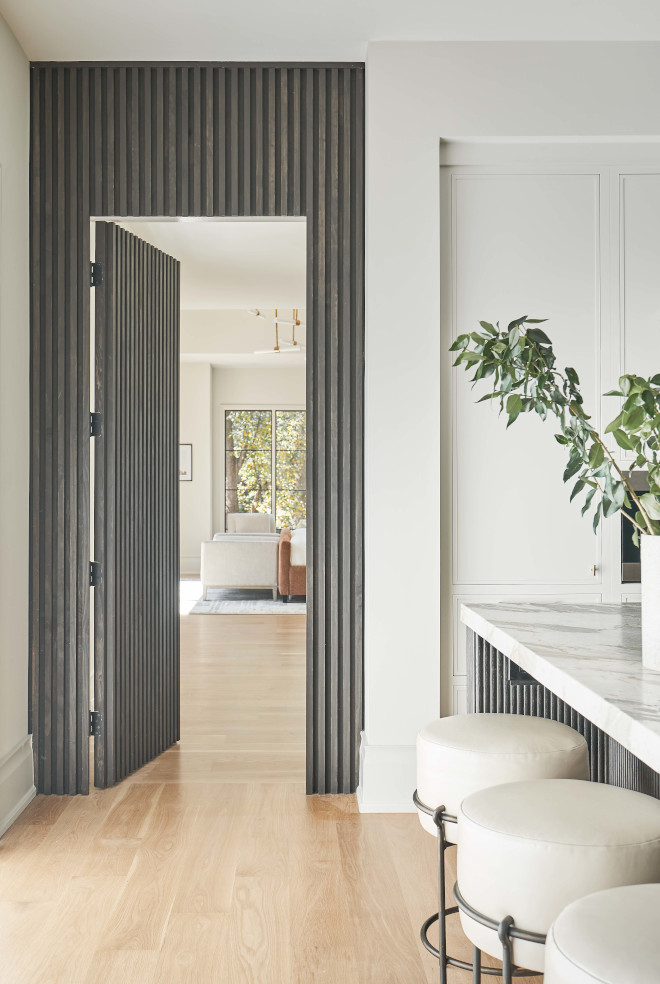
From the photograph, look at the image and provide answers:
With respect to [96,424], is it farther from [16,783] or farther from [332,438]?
[16,783]

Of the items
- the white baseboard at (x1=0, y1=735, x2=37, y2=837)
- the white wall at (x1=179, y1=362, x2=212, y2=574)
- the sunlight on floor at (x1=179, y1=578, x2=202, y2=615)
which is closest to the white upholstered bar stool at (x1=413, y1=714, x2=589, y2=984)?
the white baseboard at (x1=0, y1=735, x2=37, y2=837)

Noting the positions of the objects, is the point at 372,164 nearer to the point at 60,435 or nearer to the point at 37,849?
the point at 60,435

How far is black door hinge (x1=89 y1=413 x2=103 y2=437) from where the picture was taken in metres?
3.17

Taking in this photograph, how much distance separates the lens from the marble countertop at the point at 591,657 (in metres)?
1.15

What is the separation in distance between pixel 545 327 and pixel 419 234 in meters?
0.58

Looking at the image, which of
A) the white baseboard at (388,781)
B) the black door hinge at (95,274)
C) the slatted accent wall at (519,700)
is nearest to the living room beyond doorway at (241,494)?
the black door hinge at (95,274)

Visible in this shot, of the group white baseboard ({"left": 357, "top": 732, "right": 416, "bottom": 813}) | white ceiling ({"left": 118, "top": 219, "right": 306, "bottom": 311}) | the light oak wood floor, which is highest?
white ceiling ({"left": 118, "top": 219, "right": 306, "bottom": 311})

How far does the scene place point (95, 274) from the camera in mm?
3158

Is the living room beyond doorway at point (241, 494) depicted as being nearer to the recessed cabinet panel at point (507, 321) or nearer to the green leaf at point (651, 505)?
the recessed cabinet panel at point (507, 321)

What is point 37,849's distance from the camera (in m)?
2.62

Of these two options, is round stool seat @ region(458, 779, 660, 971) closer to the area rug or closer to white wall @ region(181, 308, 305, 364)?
the area rug

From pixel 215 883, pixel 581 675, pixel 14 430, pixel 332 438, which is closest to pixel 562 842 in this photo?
pixel 581 675

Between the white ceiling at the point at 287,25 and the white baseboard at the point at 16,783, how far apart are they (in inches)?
101

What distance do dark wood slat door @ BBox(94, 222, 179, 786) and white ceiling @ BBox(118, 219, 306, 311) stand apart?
3.32ft
